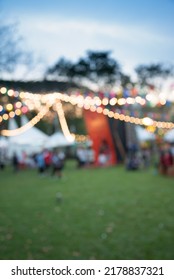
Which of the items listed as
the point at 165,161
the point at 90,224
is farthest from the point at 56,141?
the point at 90,224

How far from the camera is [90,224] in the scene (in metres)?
5.18

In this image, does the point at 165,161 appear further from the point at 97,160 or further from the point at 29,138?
the point at 29,138

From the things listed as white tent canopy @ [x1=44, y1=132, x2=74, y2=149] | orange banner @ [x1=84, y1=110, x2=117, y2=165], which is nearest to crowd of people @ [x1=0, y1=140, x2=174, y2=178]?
orange banner @ [x1=84, y1=110, x2=117, y2=165]

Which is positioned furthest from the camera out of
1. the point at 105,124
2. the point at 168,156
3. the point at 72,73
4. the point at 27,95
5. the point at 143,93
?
the point at 105,124

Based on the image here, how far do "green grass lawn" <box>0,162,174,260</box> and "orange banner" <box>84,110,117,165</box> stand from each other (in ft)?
25.7

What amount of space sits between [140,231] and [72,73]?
9.39 feet

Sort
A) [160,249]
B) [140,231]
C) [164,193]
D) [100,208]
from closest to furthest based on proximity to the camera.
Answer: [160,249]
[140,231]
[100,208]
[164,193]

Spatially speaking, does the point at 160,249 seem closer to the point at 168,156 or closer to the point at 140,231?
the point at 140,231

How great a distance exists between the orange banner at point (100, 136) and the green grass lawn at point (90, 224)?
784 centimetres

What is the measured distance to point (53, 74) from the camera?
5695 mm

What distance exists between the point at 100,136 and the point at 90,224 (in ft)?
38.0

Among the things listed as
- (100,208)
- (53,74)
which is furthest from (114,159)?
(53,74)

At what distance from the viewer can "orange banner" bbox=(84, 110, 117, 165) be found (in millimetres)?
16391

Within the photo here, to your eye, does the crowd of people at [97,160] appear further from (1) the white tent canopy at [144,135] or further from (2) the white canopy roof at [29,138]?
(1) the white tent canopy at [144,135]
